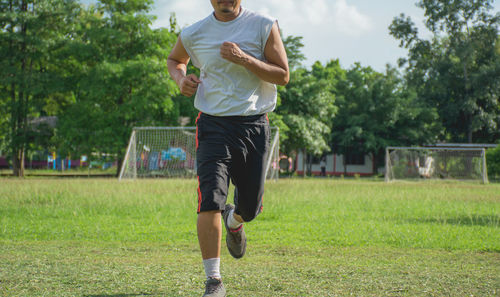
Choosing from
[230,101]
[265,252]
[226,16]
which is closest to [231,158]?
[230,101]

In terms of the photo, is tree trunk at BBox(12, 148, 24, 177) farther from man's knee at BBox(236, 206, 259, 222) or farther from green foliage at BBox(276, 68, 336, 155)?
man's knee at BBox(236, 206, 259, 222)

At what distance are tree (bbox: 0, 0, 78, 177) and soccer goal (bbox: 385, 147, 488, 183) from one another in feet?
66.4

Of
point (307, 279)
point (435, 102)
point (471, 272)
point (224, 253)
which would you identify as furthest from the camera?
point (435, 102)

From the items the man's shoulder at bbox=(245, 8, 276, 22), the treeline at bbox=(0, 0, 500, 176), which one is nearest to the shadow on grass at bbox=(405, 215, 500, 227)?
the man's shoulder at bbox=(245, 8, 276, 22)

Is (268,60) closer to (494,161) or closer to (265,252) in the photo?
(265,252)

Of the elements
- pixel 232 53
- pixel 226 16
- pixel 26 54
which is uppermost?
pixel 26 54

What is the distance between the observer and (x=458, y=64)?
1858 inches

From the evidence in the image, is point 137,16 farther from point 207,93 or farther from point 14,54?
point 207,93

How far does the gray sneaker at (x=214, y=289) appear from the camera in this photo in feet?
11.0

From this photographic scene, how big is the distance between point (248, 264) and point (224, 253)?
0.87 meters

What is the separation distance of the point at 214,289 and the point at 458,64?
158 ft

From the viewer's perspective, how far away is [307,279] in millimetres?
4137

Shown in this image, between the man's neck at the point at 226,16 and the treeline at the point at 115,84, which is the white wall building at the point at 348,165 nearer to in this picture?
the treeline at the point at 115,84

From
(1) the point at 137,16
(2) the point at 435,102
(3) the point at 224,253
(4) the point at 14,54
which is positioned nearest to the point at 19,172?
(4) the point at 14,54
